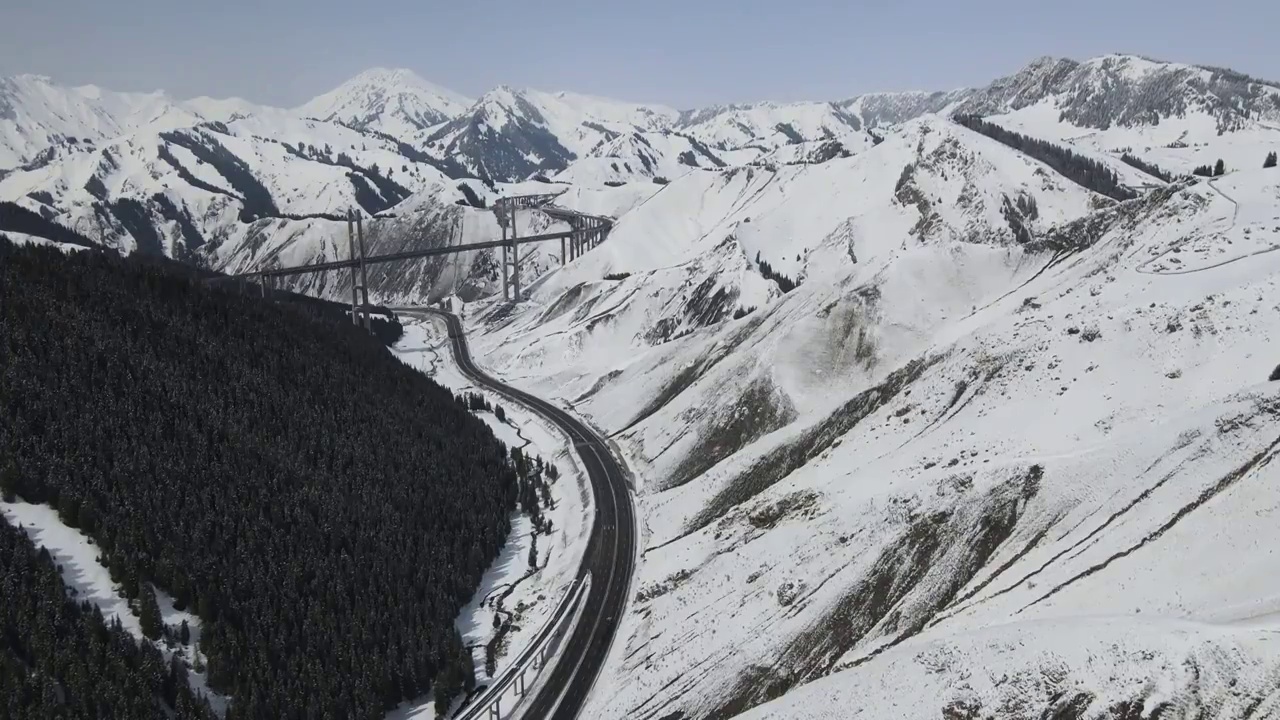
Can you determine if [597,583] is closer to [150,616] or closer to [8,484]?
[150,616]

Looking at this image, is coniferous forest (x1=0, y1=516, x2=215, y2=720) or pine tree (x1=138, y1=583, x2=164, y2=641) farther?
pine tree (x1=138, y1=583, x2=164, y2=641)

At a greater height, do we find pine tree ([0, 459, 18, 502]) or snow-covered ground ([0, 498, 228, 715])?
pine tree ([0, 459, 18, 502])

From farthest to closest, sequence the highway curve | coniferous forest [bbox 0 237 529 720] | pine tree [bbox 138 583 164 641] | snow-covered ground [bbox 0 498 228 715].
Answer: the highway curve
pine tree [bbox 138 583 164 641]
snow-covered ground [bbox 0 498 228 715]
coniferous forest [bbox 0 237 529 720]

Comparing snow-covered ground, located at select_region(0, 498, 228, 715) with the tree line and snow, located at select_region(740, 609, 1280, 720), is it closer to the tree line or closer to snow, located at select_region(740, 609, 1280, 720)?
snow, located at select_region(740, 609, 1280, 720)

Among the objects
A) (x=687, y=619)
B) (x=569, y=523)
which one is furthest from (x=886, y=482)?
(x=569, y=523)

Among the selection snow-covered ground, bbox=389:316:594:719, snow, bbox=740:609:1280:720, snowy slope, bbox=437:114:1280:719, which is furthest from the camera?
snow-covered ground, bbox=389:316:594:719

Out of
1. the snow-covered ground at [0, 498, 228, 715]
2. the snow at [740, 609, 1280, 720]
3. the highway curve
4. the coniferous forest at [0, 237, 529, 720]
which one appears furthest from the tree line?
the snow-covered ground at [0, 498, 228, 715]

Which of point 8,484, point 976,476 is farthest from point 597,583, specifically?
point 8,484

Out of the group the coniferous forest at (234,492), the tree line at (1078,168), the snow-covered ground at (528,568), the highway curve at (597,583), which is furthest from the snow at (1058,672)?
the tree line at (1078,168)
